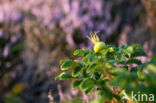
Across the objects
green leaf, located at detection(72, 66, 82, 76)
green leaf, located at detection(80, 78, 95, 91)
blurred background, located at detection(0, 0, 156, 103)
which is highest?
blurred background, located at detection(0, 0, 156, 103)

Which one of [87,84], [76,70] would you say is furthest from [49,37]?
[87,84]

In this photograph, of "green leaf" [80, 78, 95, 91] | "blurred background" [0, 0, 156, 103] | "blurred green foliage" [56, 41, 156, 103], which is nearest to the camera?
"blurred green foliage" [56, 41, 156, 103]

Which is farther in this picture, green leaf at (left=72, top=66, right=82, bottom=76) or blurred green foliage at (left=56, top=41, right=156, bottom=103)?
green leaf at (left=72, top=66, right=82, bottom=76)

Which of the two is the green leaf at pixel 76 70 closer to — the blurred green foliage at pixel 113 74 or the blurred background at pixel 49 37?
the blurred green foliage at pixel 113 74

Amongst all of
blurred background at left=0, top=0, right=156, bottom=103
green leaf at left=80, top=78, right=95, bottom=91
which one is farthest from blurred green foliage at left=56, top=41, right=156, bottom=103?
blurred background at left=0, top=0, right=156, bottom=103

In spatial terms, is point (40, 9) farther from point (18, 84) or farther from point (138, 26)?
point (138, 26)

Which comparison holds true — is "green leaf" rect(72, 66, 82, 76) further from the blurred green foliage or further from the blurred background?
the blurred background

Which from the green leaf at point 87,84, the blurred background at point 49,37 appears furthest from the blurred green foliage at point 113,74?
the blurred background at point 49,37

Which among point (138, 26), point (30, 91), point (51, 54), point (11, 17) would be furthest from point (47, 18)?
point (138, 26)

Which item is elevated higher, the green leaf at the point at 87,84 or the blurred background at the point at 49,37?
the blurred background at the point at 49,37
